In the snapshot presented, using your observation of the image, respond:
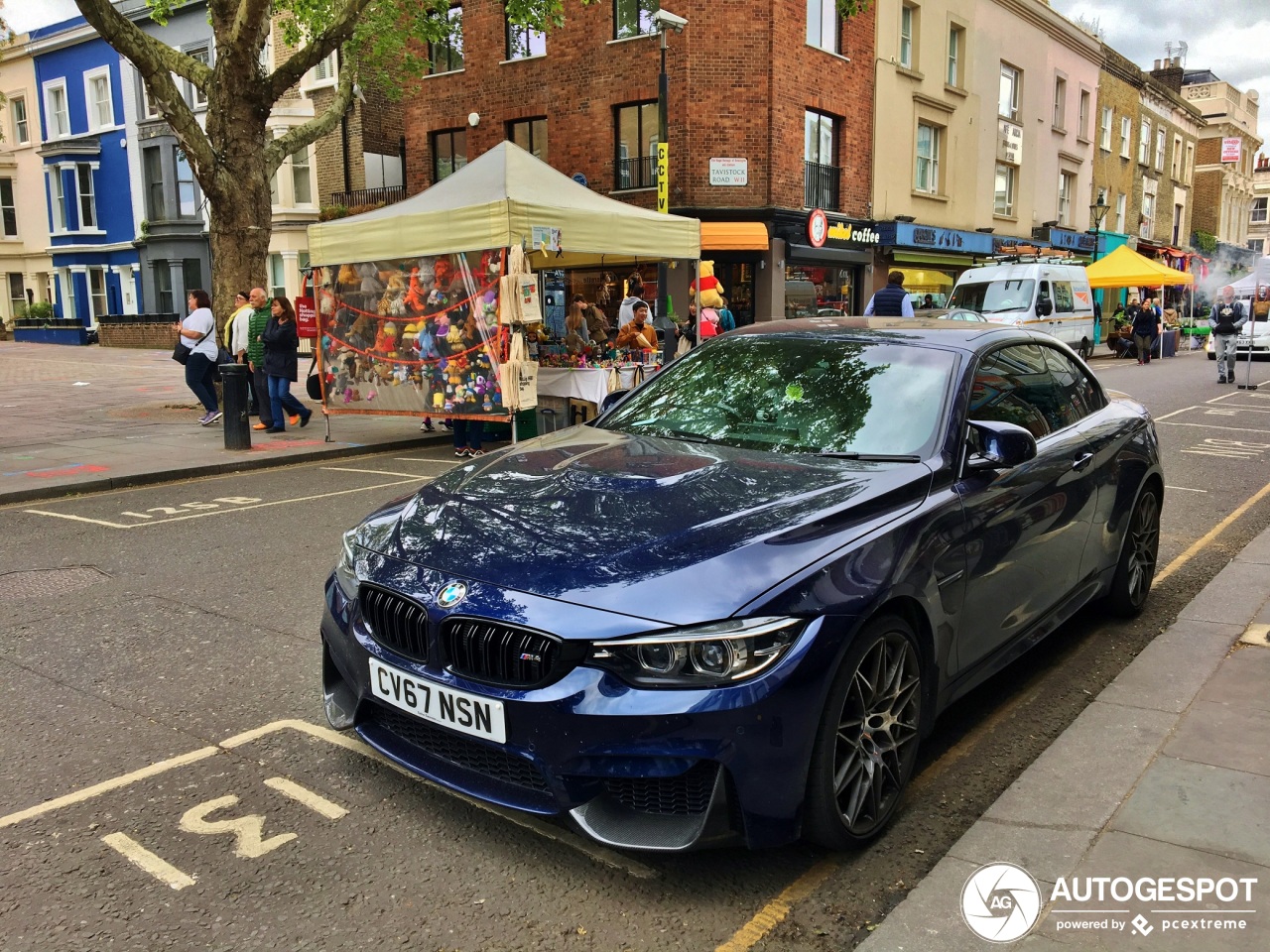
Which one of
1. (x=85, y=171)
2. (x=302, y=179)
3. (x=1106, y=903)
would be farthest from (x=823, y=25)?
(x=85, y=171)

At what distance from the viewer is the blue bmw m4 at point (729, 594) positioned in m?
2.58

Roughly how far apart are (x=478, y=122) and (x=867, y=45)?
10.6 m

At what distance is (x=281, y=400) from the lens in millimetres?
13258

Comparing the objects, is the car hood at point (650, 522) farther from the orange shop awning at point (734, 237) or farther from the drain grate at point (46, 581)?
the orange shop awning at point (734, 237)

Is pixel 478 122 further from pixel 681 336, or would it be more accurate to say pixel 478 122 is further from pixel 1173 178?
pixel 1173 178

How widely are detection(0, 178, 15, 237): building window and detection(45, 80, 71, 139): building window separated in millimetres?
3679

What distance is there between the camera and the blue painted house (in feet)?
121

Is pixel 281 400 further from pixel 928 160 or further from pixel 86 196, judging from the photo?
pixel 86 196

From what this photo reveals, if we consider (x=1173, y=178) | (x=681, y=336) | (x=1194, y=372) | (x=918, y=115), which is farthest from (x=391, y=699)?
(x=1173, y=178)

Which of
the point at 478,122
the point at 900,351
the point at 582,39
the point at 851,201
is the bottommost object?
the point at 900,351

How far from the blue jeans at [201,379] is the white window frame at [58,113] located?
31706mm

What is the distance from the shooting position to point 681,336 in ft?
51.6

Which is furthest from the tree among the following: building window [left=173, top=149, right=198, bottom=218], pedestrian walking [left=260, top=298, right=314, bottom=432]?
building window [left=173, top=149, right=198, bottom=218]

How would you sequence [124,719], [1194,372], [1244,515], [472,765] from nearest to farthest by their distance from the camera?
[472,765], [124,719], [1244,515], [1194,372]
